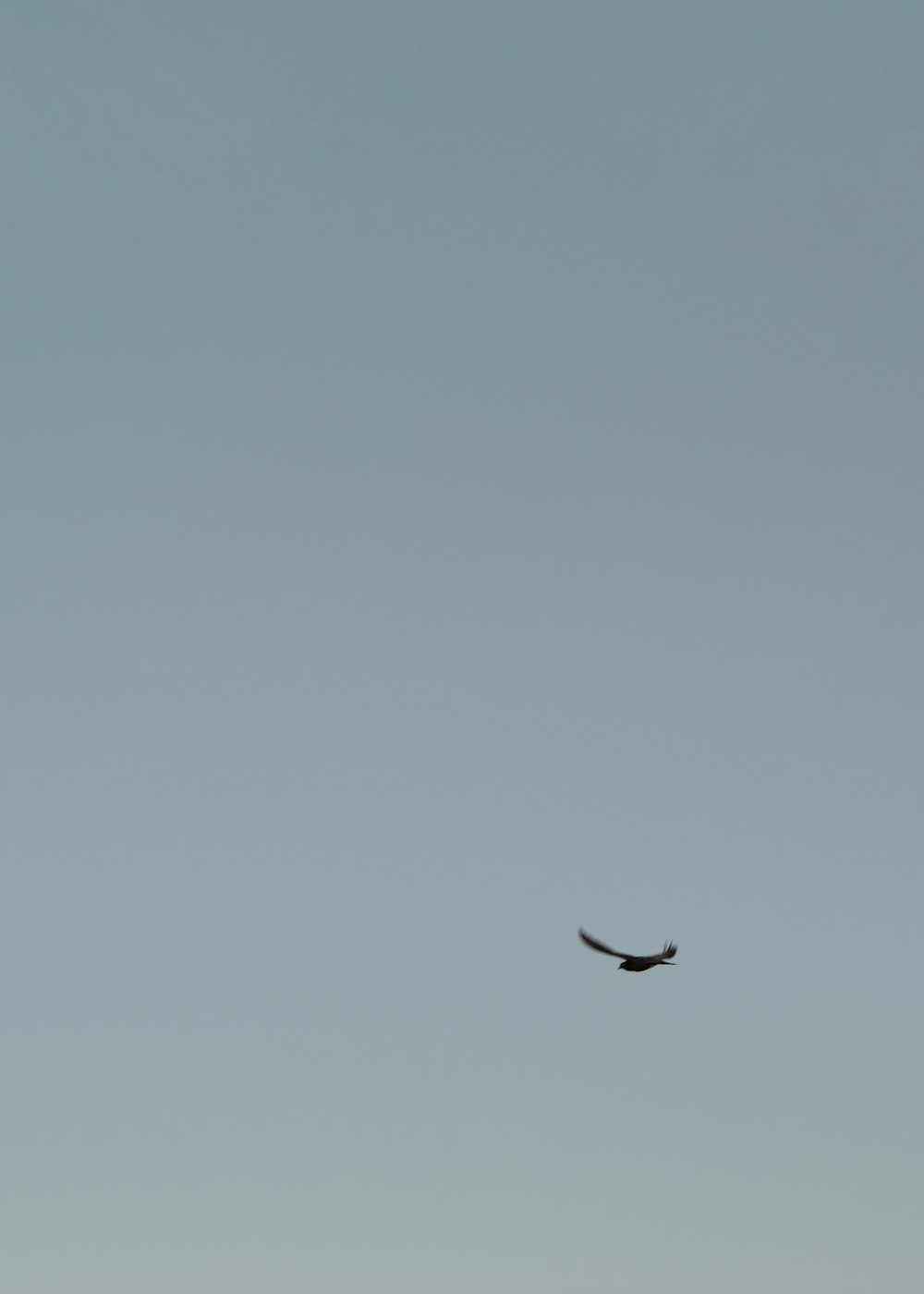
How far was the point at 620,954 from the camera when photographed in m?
108
